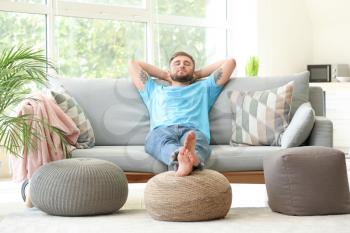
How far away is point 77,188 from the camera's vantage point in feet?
10.6

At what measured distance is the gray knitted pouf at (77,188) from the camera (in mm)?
3232

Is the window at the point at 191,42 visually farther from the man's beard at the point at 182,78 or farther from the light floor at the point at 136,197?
the man's beard at the point at 182,78

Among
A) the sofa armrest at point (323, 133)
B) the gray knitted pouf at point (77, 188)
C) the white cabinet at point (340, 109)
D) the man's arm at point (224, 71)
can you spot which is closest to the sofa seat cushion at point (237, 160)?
the sofa armrest at point (323, 133)

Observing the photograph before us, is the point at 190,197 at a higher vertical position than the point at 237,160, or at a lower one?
lower

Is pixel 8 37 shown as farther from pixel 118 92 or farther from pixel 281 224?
pixel 281 224

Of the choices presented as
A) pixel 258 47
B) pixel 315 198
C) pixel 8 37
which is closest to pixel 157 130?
pixel 315 198

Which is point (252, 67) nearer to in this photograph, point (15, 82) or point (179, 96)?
point (179, 96)

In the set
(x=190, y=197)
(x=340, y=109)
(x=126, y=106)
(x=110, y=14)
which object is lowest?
(x=190, y=197)

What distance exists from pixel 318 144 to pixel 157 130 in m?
1.00

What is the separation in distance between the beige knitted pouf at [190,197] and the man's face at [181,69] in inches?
50.1

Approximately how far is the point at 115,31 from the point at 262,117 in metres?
2.91

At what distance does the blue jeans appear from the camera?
11.7ft

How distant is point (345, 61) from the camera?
7.82 meters

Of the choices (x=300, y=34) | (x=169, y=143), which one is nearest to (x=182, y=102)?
(x=169, y=143)
